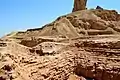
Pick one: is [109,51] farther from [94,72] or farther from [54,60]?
[54,60]

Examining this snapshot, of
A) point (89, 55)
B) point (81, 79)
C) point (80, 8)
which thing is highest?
point (80, 8)

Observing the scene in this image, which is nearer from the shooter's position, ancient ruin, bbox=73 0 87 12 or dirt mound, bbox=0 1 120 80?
dirt mound, bbox=0 1 120 80

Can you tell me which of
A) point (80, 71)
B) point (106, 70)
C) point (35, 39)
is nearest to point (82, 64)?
point (80, 71)

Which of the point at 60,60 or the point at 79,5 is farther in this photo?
the point at 79,5

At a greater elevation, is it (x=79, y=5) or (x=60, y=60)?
(x=79, y=5)

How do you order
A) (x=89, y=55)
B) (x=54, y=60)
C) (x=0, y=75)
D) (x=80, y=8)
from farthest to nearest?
(x=80, y=8)
(x=89, y=55)
(x=54, y=60)
(x=0, y=75)

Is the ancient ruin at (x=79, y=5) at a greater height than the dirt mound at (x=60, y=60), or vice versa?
the ancient ruin at (x=79, y=5)

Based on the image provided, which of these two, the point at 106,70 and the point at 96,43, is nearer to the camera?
the point at 106,70

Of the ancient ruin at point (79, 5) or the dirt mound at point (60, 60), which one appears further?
the ancient ruin at point (79, 5)

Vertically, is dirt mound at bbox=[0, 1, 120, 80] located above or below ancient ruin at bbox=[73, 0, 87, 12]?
below

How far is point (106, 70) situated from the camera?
734 inches

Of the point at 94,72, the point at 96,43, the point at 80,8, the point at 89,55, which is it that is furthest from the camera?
the point at 80,8

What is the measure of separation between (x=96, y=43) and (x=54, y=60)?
629 cm

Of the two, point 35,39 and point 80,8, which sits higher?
point 80,8
